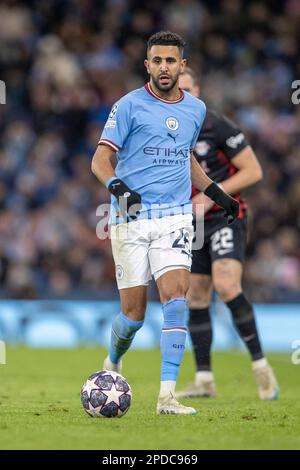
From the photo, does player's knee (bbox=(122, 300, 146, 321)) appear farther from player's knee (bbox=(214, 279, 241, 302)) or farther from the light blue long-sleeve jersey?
player's knee (bbox=(214, 279, 241, 302))

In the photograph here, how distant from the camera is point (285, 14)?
20.8 metres

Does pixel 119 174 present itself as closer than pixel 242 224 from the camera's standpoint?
Yes

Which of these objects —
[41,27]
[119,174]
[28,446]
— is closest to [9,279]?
[41,27]

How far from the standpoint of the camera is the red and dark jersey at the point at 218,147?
9.04m

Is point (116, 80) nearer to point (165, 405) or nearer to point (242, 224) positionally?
point (242, 224)

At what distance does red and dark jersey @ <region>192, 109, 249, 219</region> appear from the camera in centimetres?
904

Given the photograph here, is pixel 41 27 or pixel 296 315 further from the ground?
pixel 41 27

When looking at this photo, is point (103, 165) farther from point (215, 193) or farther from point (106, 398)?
point (106, 398)

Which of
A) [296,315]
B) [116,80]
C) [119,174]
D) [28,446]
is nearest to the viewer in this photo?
[28,446]

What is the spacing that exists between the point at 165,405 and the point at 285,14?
50.1 ft

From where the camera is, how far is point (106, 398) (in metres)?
6.62

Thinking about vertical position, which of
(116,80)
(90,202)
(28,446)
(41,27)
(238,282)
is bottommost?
(28,446)

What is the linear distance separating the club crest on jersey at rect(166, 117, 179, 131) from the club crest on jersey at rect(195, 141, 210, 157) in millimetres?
2036

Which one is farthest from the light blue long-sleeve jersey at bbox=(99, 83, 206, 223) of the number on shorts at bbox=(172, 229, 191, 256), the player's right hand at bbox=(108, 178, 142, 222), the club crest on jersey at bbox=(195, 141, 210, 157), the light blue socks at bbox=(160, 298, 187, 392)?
the club crest on jersey at bbox=(195, 141, 210, 157)
